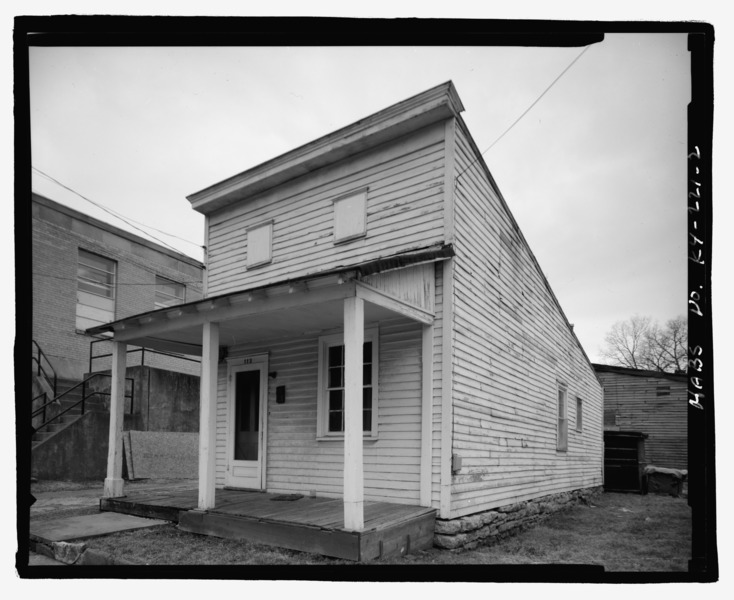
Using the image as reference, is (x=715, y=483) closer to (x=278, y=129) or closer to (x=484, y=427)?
(x=484, y=427)

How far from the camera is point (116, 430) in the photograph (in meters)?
9.79

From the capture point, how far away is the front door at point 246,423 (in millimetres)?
10049

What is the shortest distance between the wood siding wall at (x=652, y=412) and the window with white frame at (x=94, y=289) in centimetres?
1619

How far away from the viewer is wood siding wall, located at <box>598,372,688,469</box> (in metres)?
20.6

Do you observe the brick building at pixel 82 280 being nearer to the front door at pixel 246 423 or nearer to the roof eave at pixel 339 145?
the roof eave at pixel 339 145

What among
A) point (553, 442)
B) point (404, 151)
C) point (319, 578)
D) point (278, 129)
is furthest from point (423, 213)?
point (553, 442)

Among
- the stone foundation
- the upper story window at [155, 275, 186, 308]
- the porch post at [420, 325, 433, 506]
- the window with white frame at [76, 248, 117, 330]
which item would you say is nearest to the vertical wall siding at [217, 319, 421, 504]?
the porch post at [420, 325, 433, 506]

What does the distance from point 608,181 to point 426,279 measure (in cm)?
252

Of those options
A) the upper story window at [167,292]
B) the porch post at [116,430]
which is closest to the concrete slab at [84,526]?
the porch post at [116,430]

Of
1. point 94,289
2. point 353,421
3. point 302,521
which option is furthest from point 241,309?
point 94,289

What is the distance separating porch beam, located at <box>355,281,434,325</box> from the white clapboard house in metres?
0.03

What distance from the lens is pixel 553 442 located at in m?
12.9

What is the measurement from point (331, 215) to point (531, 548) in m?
5.58

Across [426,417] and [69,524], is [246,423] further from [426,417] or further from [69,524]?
[426,417]
